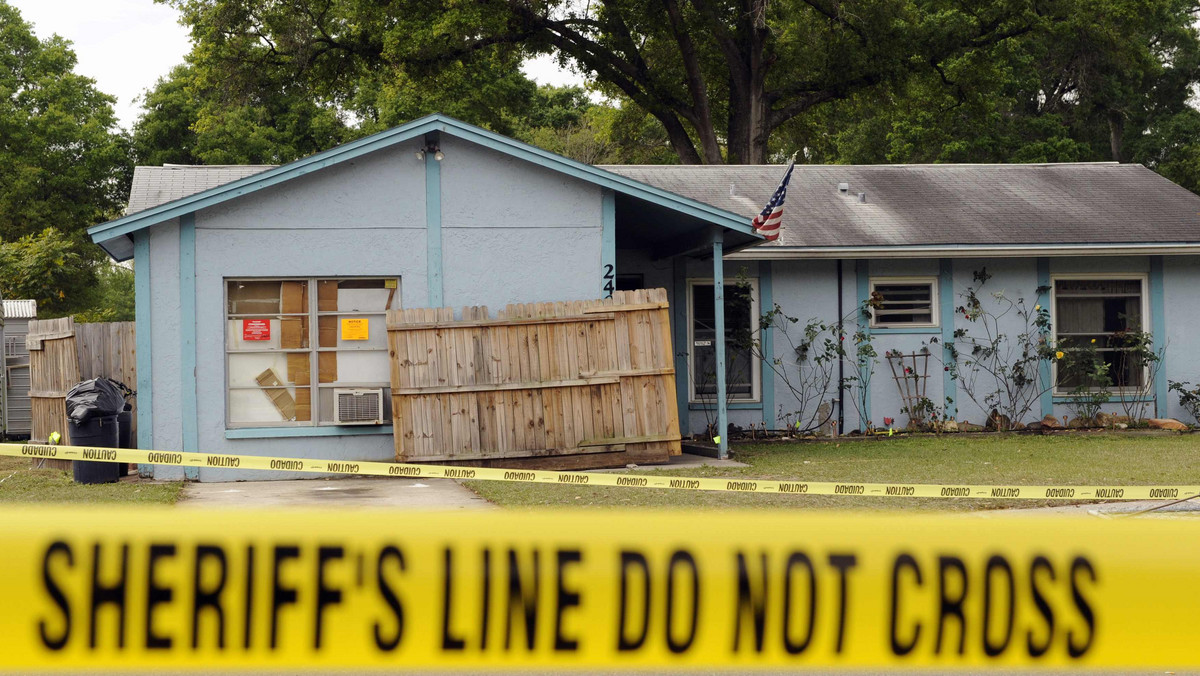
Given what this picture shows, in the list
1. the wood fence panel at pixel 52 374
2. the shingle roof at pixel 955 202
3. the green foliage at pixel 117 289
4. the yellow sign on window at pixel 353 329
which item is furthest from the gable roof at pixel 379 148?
the green foliage at pixel 117 289

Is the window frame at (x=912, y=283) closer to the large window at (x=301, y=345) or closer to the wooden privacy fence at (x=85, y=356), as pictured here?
the large window at (x=301, y=345)

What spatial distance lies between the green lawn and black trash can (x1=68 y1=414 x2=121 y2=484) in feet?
12.0

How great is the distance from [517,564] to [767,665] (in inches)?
26.7

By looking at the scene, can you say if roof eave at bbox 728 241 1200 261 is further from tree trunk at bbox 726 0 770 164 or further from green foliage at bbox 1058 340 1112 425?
tree trunk at bbox 726 0 770 164

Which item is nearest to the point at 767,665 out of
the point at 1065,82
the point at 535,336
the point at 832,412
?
the point at 535,336

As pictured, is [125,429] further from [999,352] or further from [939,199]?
[939,199]

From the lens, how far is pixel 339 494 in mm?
10766

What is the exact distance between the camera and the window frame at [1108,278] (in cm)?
1677

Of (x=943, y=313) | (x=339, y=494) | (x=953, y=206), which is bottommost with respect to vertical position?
(x=339, y=494)

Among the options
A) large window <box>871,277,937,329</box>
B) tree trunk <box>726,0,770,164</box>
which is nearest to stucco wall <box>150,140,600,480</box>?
large window <box>871,277,937,329</box>

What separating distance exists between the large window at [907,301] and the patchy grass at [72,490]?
32.8 feet

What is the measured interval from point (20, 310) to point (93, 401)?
956 centimetres

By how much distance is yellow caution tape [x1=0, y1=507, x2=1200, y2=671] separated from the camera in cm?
279

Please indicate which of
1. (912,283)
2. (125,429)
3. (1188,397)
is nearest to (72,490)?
(125,429)
